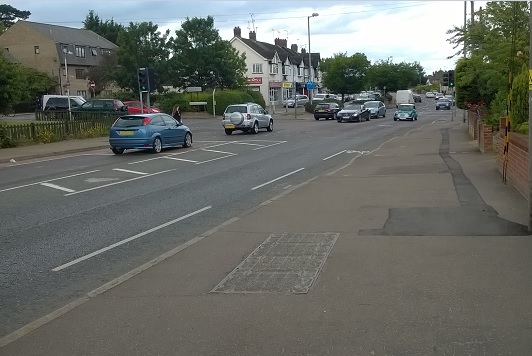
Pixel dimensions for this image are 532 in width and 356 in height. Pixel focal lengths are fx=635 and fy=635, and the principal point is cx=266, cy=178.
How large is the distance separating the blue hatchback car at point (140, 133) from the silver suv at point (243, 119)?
9705 mm

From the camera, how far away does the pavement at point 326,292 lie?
486 centimetres

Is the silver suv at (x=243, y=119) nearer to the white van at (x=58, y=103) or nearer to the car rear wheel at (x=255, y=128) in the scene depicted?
the car rear wheel at (x=255, y=128)

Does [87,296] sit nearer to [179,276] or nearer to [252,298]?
[179,276]

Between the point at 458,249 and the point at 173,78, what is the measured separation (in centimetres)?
5886

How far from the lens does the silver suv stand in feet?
113

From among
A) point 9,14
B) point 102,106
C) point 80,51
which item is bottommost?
point 102,106

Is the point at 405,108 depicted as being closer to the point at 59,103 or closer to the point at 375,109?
the point at 375,109

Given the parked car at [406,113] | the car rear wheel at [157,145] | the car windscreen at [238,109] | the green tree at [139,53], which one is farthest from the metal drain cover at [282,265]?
the green tree at [139,53]

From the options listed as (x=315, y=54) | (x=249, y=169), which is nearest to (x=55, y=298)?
(x=249, y=169)

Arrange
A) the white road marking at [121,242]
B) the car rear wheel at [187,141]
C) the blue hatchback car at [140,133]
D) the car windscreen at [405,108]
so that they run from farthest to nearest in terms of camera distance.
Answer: the car windscreen at [405,108]
the car rear wheel at [187,141]
the blue hatchback car at [140,133]
the white road marking at [121,242]

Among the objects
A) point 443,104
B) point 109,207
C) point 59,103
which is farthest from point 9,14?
point 109,207

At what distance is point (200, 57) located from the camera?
63.8 meters

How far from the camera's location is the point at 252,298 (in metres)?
5.96

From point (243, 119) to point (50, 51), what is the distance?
46.3 m
